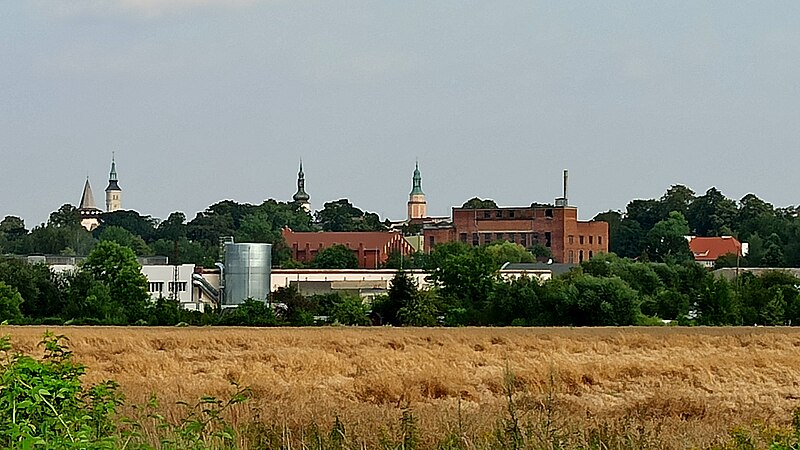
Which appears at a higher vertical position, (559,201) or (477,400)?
(559,201)

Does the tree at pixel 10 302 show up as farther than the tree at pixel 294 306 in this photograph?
No

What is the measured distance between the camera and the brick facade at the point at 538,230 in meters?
174

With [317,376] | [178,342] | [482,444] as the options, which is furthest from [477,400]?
[178,342]

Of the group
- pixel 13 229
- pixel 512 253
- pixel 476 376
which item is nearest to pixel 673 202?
pixel 512 253

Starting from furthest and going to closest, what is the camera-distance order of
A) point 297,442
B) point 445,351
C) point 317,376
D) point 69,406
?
point 445,351 → point 317,376 → point 297,442 → point 69,406

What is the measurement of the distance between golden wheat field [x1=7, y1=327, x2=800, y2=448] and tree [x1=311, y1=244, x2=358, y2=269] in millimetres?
98258

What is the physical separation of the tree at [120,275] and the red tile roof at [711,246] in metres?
87.7

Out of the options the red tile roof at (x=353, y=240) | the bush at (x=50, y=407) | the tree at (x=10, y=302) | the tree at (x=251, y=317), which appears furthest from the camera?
the red tile roof at (x=353, y=240)

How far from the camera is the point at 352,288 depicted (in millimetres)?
125250

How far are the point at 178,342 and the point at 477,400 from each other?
29.7 metres

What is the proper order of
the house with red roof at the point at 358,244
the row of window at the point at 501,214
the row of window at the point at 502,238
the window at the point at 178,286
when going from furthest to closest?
1. the row of window at the point at 501,214
2. the row of window at the point at 502,238
3. the house with red roof at the point at 358,244
4. the window at the point at 178,286

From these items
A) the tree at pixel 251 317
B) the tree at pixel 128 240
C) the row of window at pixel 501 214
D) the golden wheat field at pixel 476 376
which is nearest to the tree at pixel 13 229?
the tree at pixel 128 240

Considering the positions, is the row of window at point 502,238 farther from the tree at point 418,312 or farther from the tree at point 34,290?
the tree at point 418,312

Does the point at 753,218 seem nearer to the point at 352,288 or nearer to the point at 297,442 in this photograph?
the point at 352,288
